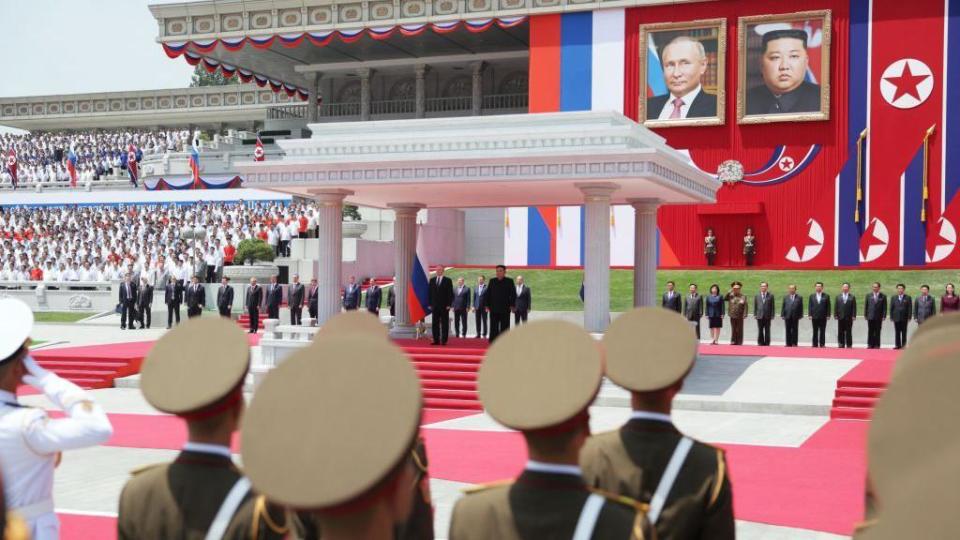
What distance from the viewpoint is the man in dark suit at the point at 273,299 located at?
91.0ft

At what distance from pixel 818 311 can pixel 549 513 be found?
2163 centimetres

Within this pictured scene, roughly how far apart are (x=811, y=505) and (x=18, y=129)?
70400 millimetres

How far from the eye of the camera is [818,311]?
22922mm

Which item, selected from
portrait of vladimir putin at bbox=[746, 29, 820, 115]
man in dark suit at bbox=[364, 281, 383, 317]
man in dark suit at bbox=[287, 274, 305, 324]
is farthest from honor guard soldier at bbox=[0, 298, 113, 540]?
portrait of vladimir putin at bbox=[746, 29, 820, 115]

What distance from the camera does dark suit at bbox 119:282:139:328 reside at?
29547mm

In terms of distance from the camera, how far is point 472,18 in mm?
36500

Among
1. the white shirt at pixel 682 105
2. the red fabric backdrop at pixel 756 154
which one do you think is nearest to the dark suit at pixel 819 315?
the red fabric backdrop at pixel 756 154

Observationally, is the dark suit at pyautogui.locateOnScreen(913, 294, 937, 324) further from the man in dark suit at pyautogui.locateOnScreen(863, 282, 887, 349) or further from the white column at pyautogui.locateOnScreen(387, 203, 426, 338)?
the white column at pyautogui.locateOnScreen(387, 203, 426, 338)

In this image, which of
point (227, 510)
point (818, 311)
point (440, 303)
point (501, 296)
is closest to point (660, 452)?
point (227, 510)

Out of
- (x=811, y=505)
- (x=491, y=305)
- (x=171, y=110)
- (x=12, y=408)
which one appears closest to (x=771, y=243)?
(x=491, y=305)

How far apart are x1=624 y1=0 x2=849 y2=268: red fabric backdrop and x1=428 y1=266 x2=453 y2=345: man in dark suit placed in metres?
14.9

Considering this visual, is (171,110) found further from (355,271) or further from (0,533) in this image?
(0,533)

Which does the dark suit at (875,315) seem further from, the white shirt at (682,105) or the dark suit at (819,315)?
the white shirt at (682,105)

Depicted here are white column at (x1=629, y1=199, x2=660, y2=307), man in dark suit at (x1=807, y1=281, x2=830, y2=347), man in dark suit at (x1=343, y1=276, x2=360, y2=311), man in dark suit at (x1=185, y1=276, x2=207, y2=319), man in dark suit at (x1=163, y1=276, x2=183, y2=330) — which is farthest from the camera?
man in dark suit at (x1=163, y1=276, x2=183, y2=330)
